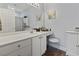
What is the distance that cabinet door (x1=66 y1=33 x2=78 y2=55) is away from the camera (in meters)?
1.59

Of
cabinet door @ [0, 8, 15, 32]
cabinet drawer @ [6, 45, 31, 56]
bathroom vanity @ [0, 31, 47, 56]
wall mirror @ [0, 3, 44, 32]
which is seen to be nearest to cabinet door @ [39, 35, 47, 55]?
bathroom vanity @ [0, 31, 47, 56]

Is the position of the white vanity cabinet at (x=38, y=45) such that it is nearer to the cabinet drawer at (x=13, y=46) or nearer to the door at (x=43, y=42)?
the door at (x=43, y=42)

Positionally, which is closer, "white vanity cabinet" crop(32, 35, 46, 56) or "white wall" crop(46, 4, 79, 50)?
"white wall" crop(46, 4, 79, 50)

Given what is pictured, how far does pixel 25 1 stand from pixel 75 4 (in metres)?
0.74

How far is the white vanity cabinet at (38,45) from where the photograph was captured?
5.47ft

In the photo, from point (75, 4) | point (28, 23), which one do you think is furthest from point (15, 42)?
point (75, 4)

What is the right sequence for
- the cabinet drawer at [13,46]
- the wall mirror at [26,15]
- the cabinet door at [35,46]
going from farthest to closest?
the cabinet door at [35,46] < the wall mirror at [26,15] < the cabinet drawer at [13,46]

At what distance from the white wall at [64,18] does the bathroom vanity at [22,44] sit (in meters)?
0.32

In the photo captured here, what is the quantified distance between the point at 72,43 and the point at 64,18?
41 centimetres

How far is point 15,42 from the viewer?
118 cm

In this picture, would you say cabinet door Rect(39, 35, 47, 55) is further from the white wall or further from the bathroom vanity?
the white wall

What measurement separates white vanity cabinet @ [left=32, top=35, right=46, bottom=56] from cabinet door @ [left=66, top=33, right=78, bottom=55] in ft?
1.31

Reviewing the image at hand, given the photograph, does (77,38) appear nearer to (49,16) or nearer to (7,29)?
(49,16)

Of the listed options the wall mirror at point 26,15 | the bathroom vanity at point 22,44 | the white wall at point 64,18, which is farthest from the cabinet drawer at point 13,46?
the white wall at point 64,18
